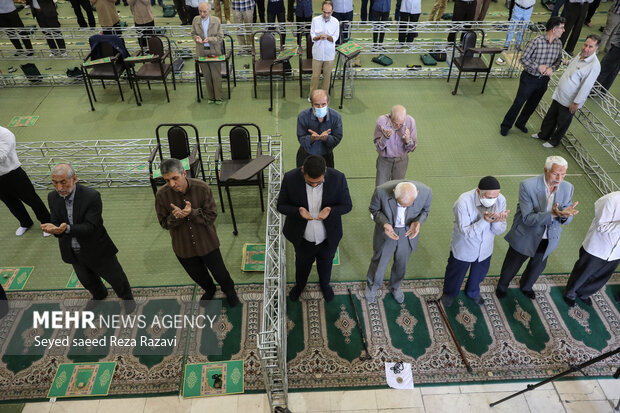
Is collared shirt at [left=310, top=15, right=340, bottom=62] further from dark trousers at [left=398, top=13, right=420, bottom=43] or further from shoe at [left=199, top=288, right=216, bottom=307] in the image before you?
shoe at [left=199, top=288, right=216, bottom=307]

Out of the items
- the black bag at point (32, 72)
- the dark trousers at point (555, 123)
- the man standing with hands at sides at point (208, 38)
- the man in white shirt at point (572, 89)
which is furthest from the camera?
the black bag at point (32, 72)

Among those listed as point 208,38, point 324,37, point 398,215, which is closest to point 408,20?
point 324,37

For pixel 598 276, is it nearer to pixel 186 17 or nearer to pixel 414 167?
pixel 414 167

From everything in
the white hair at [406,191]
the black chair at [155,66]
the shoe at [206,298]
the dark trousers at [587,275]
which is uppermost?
the white hair at [406,191]

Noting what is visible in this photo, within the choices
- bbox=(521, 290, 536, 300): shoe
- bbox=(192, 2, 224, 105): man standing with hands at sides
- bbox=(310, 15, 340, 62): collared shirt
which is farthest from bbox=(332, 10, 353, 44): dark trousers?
bbox=(521, 290, 536, 300): shoe

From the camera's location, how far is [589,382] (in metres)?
3.84

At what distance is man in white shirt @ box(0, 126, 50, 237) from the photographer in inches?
177

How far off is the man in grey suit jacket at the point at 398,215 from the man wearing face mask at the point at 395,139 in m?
1.00

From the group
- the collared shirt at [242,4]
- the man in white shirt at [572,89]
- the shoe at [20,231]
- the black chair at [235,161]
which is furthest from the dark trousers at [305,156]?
the collared shirt at [242,4]

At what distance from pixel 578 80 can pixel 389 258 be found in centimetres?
412

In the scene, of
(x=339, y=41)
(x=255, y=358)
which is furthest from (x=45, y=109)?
(x=255, y=358)

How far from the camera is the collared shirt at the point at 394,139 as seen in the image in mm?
4715

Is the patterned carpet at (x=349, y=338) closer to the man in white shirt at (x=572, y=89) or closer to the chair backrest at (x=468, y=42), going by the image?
the man in white shirt at (x=572, y=89)

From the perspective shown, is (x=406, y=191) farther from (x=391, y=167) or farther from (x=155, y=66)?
(x=155, y=66)
